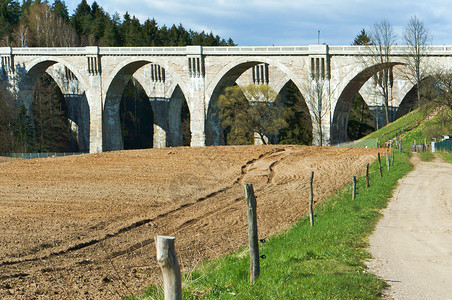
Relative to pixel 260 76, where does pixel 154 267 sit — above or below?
below

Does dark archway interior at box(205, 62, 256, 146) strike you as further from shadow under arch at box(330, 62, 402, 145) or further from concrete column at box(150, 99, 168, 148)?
concrete column at box(150, 99, 168, 148)

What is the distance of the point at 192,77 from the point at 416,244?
49.2m

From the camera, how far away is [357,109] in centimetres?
8088

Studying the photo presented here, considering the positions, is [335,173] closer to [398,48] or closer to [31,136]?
[398,48]

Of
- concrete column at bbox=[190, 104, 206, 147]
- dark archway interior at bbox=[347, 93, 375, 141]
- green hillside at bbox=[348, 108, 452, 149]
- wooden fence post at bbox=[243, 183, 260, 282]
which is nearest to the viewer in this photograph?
wooden fence post at bbox=[243, 183, 260, 282]

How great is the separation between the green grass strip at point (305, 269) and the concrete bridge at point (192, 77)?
37.3m

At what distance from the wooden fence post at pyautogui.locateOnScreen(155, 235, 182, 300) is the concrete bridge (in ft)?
157

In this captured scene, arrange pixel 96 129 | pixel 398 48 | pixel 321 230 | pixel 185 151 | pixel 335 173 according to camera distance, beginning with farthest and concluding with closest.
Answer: pixel 96 129 < pixel 398 48 < pixel 185 151 < pixel 335 173 < pixel 321 230

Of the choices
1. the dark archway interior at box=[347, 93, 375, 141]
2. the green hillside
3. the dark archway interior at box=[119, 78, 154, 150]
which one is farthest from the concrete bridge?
the dark archway interior at box=[119, 78, 154, 150]

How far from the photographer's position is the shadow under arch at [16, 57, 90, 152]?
7200 cm

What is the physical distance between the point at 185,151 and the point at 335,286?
3659cm

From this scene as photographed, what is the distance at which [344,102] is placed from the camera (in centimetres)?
5603

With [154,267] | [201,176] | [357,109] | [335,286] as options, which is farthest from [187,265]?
[357,109]

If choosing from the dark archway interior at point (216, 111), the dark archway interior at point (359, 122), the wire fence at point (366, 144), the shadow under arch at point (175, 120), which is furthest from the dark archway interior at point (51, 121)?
the wire fence at point (366, 144)
